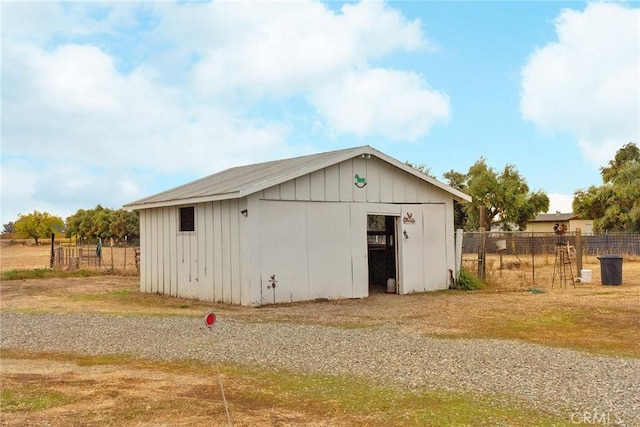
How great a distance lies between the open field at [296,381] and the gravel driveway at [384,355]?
40cm

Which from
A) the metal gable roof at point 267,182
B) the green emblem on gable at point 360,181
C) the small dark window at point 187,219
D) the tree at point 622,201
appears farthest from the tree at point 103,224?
the green emblem on gable at point 360,181

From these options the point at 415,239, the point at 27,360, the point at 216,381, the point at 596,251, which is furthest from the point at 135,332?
the point at 596,251

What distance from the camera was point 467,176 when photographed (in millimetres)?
49344

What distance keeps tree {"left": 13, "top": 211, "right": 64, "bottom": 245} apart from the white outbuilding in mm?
78660

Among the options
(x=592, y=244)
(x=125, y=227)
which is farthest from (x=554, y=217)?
(x=125, y=227)

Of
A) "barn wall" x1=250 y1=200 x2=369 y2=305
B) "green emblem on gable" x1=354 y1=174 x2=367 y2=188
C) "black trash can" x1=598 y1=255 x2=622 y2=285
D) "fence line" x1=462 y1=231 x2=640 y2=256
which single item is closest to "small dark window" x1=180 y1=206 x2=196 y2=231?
"barn wall" x1=250 y1=200 x2=369 y2=305

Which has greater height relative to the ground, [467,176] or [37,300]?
[467,176]

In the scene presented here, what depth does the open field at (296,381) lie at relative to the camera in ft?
16.8

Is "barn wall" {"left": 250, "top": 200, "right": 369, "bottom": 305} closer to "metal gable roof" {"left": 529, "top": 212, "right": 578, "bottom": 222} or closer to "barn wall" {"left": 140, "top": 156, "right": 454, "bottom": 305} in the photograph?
"barn wall" {"left": 140, "top": 156, "right": 454, "bottom": 305}

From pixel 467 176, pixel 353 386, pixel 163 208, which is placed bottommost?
pixel 353 386

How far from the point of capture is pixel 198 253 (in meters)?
14.5

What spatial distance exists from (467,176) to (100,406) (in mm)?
46416

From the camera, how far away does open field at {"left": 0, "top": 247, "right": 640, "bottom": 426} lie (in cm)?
511

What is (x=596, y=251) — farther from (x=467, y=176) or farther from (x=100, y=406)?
(x=100, y=406)
